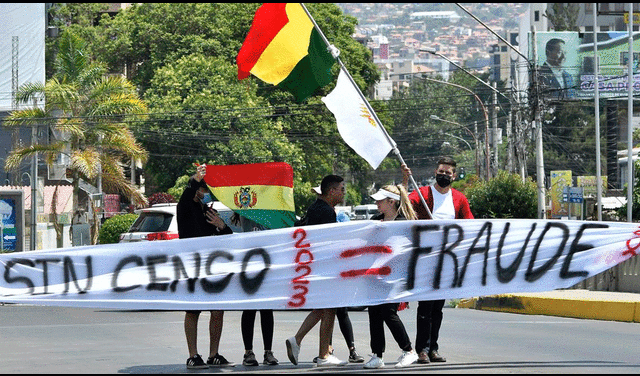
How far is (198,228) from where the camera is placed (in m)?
10.8

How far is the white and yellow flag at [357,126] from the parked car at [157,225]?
9365 mm

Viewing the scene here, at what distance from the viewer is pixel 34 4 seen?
2036 inches

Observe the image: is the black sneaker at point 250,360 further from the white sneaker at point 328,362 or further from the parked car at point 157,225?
the parked car at point 157,225

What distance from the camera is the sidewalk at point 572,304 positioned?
57.7 ft

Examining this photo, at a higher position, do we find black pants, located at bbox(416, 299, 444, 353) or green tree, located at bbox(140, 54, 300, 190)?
green tree, located at bbox(140, 54, 300, 190)

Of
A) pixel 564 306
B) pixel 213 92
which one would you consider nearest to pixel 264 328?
pixel 564 306

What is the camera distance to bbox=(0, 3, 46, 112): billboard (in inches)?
1989

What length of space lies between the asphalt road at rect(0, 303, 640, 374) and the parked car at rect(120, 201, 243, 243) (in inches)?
68.6

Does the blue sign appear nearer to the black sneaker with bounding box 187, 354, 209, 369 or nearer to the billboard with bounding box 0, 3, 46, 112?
the billboard with bounding box 0, 3, 46, 112

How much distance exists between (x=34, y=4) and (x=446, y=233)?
43.9 meters

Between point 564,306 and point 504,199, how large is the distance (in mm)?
23431

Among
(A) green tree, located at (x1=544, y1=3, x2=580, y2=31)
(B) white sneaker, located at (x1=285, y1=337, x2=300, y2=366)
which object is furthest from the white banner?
(A) green tree, located at (x1=544, y1=3, x2=580, y2=31)

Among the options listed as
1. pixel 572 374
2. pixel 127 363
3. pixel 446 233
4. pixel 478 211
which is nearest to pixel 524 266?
pixel 446 233

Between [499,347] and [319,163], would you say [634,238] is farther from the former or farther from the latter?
[319,163]
